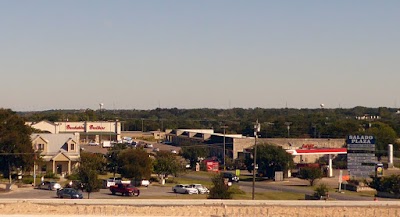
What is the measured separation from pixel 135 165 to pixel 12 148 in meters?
9.66

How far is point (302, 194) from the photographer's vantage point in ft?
166

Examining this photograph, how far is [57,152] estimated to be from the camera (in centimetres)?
6181

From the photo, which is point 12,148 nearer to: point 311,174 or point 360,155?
point 311,174

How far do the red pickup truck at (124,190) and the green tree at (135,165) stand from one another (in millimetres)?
6078

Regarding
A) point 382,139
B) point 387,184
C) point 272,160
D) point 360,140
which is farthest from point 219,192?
point 382,139

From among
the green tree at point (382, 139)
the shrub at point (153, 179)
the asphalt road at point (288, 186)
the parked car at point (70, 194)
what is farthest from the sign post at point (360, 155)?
the green tree at point (382, 139)

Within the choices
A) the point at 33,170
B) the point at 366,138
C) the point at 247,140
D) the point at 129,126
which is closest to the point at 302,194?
the point at 366,138

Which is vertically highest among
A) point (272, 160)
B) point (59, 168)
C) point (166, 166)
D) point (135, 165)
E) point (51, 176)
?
point (272, 160)

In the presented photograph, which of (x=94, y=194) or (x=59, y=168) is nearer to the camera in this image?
(x=94, y=194)

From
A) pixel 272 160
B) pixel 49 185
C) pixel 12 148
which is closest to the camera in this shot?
pixel 49 185

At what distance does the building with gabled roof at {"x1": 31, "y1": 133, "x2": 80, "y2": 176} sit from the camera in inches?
2381

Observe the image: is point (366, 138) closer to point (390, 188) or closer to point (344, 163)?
point (390, 188)

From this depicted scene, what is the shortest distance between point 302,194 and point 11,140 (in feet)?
74.6

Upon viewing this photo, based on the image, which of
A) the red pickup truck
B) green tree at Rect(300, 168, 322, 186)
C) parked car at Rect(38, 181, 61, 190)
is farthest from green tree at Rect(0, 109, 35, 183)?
green tree at Rect(300, 168, 322, 186)
